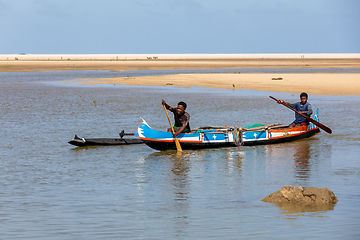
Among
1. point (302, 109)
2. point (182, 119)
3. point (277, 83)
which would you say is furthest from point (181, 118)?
point (277, 83)

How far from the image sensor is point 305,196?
10867 millimetres

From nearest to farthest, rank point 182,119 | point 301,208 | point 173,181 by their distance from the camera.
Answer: point 301,208
point 173,181
point 182,119

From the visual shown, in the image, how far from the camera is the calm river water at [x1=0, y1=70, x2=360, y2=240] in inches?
368

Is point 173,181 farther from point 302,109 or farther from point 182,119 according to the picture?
point 302,109

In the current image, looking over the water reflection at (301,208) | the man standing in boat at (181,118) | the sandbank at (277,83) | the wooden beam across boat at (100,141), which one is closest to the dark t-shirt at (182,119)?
the man standing in boat at (181,118)

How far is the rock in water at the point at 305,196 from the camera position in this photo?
10773mm

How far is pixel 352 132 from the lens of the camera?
22203 mm

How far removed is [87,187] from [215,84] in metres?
36.9

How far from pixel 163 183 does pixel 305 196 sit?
154 inches

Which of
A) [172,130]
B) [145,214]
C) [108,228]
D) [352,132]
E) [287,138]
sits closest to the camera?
[108,228]

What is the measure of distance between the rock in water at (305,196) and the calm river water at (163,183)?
0.30 m

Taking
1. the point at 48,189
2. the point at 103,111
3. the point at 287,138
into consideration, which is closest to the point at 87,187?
the point at 48,189

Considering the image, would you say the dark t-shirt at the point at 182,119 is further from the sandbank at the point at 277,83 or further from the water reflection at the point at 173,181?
the sandbank at the point at 277,83

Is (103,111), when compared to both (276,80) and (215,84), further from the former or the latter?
(276,80)
